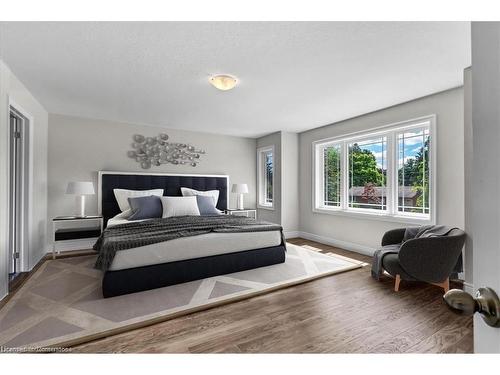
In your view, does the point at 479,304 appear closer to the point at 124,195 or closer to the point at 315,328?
the point at 315,328

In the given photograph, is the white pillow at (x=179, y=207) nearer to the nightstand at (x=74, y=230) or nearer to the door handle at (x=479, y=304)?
the nightstand at (x=74, y=230)

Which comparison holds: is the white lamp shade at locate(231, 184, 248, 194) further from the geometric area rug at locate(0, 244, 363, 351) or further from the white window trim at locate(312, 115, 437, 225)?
the geometric area rug at locate(0, 244, 363, 351)

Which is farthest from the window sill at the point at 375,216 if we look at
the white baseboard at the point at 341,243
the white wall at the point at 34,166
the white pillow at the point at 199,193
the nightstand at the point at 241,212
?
the white wall at the point at 34,166

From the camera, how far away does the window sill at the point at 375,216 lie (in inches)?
132

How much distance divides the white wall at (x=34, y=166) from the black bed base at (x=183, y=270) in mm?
1095

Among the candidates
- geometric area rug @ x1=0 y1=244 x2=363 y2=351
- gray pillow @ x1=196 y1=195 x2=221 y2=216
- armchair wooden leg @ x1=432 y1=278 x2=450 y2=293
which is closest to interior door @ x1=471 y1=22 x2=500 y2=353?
geometric area rug @ x1=0 y1=244 x2=363 y2=351

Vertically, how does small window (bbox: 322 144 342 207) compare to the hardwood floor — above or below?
above

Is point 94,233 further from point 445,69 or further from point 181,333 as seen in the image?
point 445,69

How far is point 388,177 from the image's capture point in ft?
12.5

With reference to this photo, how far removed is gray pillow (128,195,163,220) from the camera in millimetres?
3937

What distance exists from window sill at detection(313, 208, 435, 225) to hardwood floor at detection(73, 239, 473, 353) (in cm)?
102

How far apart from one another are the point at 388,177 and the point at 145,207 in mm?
3839
